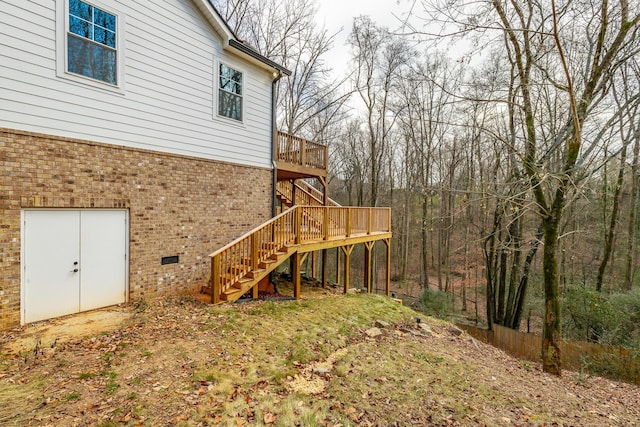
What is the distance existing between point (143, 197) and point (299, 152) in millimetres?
5501

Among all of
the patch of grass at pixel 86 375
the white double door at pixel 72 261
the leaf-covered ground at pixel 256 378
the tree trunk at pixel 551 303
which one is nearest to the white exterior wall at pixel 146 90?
the white double door at pixel 72 261

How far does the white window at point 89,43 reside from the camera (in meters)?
5.52

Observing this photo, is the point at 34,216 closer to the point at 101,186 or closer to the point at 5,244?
the point at 5,244

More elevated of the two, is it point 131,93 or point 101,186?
point 131,93

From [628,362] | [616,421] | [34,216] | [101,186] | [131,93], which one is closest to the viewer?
[616,421]

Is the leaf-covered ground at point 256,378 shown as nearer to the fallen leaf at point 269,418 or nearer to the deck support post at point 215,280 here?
the fallen leaf at point 269,418

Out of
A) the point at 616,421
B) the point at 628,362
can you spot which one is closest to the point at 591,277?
the point at 628,362

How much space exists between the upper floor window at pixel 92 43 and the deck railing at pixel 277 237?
170 inches

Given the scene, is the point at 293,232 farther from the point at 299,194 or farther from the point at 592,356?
the point at 592,356

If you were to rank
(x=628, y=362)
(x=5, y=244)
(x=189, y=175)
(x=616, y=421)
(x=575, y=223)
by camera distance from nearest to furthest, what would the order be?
(x=616, y=421) → (x=5, y=244) → (x=189, y=175) → (x=628, y=362) → (x=575, y=223)

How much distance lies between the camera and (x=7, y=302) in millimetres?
4941

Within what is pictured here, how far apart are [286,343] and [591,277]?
19.1 m

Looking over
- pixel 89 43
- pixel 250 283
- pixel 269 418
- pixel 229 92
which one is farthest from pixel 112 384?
pixel 229 92

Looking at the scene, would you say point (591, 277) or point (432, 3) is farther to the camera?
point (591, 277)
